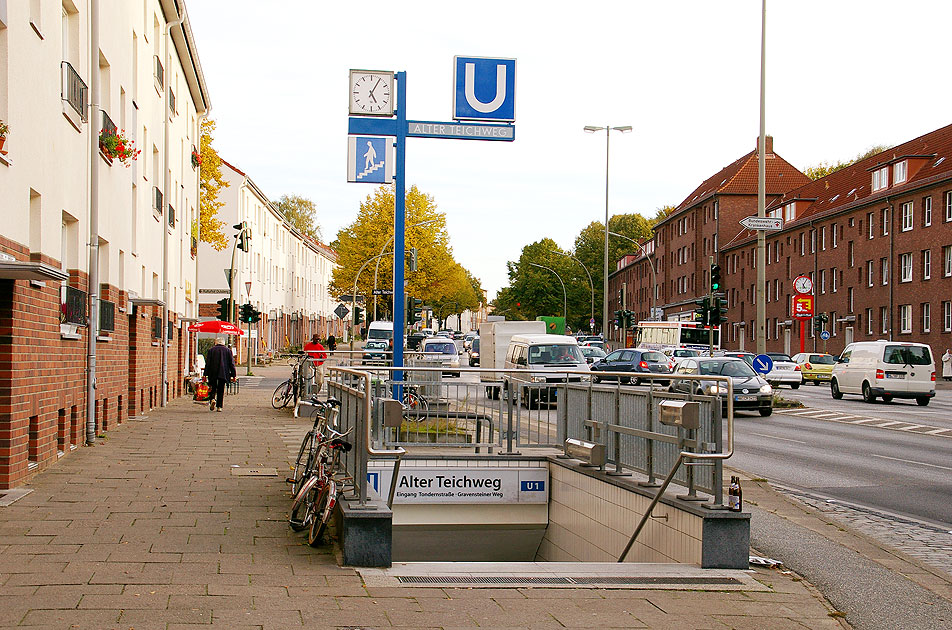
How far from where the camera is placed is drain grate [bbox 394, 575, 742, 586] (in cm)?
670

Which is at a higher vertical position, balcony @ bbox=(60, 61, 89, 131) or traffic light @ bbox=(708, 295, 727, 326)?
balcony @ bbox=(60, 61, 89, 131)

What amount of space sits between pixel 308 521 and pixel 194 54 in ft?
81.2

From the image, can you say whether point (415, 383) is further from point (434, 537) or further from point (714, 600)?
point (714, 600)

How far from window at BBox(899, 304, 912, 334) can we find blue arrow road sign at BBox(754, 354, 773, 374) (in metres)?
29.2

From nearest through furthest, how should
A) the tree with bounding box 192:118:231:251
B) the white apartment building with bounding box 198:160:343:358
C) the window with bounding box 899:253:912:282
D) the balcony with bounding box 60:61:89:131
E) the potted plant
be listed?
1. the balcony with bounding box 60:61:89:131
2. the potted plant
3. the tree with bounding box 192:118:231:251
4. the window with bounding box 899:253:912:282
5. the white apartment building with bounding box 198:160:343:358

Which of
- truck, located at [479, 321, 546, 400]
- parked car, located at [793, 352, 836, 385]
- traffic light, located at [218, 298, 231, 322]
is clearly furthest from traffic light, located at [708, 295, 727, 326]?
parked car, located at [793, 352, 836, 385]

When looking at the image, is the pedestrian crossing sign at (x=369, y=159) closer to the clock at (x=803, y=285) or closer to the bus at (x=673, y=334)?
the clock at (x=803, y=285)

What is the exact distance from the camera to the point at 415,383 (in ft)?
38.7

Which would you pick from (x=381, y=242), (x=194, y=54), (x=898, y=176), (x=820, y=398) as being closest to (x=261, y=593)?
(x=194, y=54)

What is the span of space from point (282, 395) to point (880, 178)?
42.9 meters

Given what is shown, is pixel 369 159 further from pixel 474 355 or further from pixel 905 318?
pixel 474 355

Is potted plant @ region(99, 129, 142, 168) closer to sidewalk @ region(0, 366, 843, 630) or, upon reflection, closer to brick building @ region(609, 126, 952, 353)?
Answer: sidewalk @ region(0, 366, 843, 630)

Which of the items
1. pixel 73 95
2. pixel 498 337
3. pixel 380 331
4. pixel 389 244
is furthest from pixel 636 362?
pixel 389 244

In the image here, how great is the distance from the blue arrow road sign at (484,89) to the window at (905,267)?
4237cm
